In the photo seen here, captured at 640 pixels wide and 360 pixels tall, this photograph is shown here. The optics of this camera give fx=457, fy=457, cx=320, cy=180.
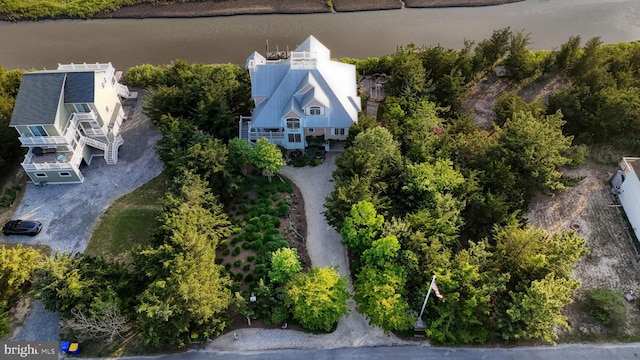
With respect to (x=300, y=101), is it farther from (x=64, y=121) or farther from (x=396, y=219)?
(x=64, y=121)

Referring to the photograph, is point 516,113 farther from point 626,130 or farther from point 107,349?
point 107,349

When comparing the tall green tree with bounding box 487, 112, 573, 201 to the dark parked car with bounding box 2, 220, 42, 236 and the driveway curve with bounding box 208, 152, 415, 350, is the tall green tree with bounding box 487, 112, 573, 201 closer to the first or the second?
the driveway curve with bounding box 208, 152, 415, 350

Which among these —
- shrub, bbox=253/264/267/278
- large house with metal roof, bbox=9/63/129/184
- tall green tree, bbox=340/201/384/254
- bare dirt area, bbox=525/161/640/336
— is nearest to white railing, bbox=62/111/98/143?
large house with metal roof, bbox=9/63/129/184

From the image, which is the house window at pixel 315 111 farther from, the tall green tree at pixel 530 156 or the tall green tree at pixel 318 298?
the tall green tree at pixel 318 298

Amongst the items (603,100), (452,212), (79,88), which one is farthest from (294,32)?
(603,100)

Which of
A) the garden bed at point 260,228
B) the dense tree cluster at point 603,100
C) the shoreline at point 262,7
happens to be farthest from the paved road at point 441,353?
the shoreline at point 262,7

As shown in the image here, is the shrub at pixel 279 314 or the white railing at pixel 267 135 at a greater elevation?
the white railing at pixel 267 135
